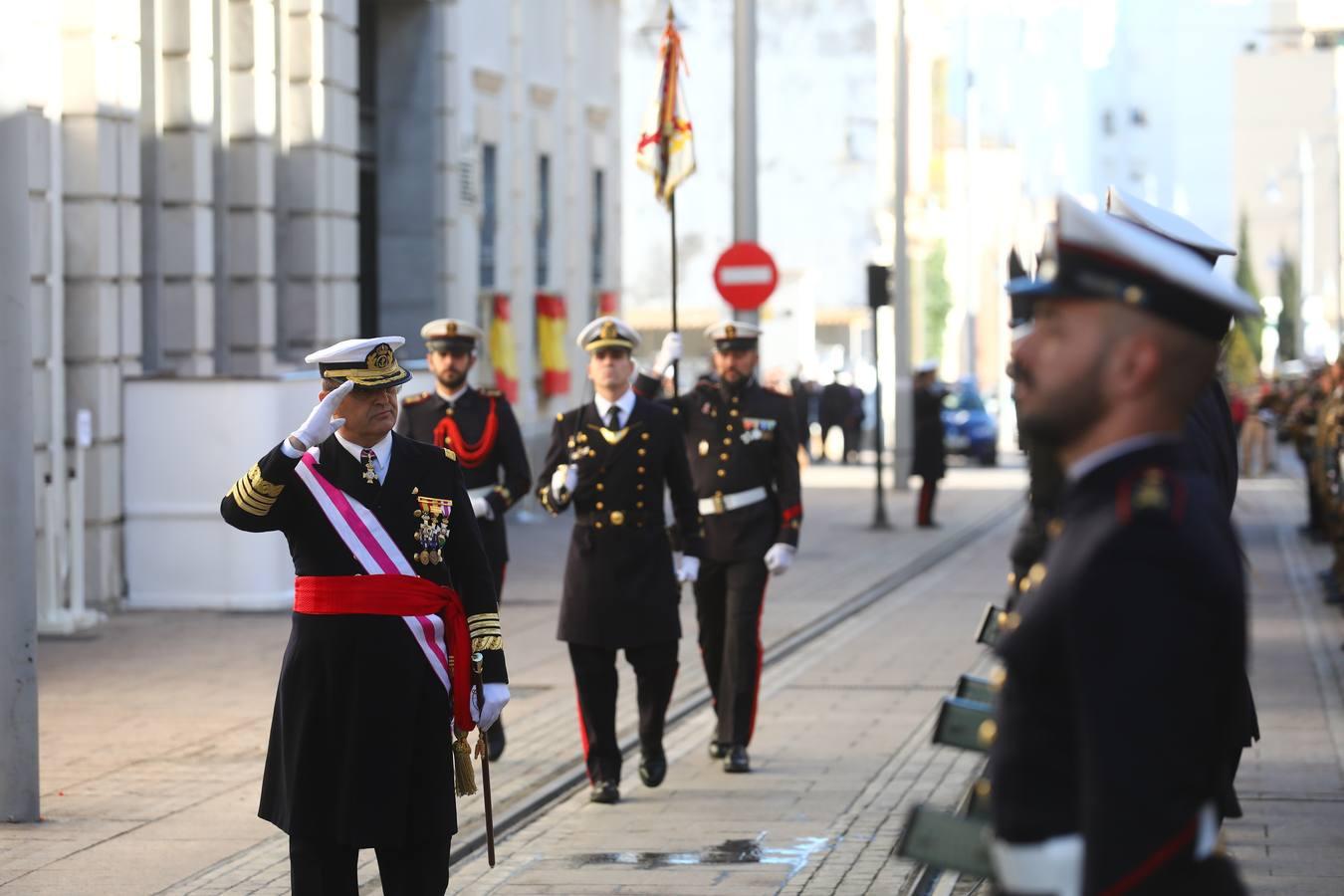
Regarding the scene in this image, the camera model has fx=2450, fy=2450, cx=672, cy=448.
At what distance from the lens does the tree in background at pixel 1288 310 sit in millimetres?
82062

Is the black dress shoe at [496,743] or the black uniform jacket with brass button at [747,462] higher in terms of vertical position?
the black uniform jacket with brass button at [747,462]

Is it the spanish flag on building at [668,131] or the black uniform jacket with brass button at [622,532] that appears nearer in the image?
the black uniform jacket with brass button at [622,532]

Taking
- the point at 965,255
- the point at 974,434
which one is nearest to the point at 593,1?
the point at 974,434

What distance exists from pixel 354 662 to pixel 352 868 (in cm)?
52

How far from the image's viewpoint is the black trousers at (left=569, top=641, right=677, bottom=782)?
9453 mm

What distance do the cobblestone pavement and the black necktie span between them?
2176mm

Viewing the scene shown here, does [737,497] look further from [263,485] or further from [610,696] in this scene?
[263,485]

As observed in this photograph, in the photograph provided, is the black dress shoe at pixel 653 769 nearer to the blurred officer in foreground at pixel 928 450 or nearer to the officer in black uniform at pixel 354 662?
the officer in black uniform at pixel 354 662

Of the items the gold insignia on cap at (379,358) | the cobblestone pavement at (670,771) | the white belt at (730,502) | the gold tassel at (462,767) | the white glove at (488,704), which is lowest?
the cobblestone pavement at (670,771)

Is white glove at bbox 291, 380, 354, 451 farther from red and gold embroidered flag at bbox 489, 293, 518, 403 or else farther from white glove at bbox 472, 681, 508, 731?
red and gold embroidered flag at bbox 489, 293, 518, 403

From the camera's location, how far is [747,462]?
10.8 m

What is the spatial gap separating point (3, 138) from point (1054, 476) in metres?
4.34

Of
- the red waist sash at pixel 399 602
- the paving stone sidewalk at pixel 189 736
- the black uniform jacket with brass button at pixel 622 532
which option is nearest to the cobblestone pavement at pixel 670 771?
the paving stone sidewalk at pixel 189 736

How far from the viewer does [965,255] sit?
70688 mm
